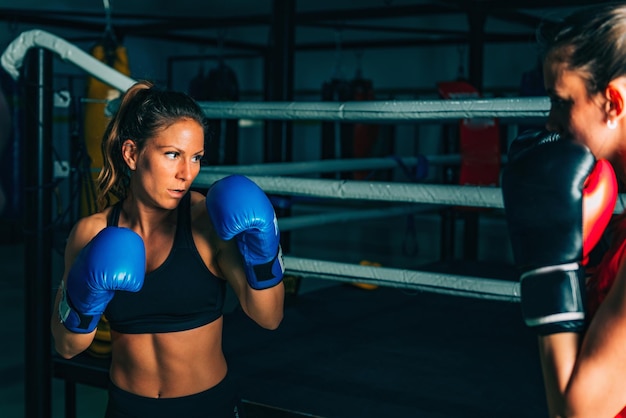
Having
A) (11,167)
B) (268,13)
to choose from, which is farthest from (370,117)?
(11,167)

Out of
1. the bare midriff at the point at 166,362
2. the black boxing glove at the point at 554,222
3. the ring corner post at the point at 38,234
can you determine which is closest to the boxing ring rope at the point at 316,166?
the ring corner post at the point at 38,234

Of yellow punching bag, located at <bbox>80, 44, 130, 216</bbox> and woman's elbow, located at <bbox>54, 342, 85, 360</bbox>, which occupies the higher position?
yellow punching bag, located at <bbox>80, 44, 130, 216</bbox>

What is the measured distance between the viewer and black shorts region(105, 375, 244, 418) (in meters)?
1.53

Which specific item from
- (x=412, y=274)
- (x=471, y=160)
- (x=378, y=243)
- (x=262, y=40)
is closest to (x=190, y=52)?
(x=262, y=40)

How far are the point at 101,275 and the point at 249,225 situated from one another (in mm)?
274

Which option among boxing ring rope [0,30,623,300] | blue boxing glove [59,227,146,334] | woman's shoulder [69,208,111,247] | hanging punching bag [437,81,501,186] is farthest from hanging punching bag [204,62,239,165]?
blue boxing glove [59,227,146,334]

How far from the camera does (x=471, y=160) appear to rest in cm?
357

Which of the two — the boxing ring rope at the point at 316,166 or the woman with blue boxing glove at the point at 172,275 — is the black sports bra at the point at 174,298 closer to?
the woman with blue boxing glove at the point at 172,275

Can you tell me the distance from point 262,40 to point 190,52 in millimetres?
1095

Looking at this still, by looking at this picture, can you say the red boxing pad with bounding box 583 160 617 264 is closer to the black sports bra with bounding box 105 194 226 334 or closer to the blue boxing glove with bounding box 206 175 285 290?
the blue boxing glove with bounding box 206 175 285 290

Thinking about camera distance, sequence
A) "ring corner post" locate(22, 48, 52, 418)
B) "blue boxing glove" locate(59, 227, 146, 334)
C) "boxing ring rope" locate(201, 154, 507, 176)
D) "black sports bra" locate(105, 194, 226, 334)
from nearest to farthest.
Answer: "blue boxing glove" locate(59, 227, 146, 334)
"black sports bra" locate(105, 194, 226, 334)
"ring corner post" locate(22, 48, 52, 418)
"boxing ring rope" locate(201, 154, 507, 176)

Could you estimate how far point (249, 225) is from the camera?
1404 mm

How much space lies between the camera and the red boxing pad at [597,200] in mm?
953

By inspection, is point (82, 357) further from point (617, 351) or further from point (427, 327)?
point (617, 351)
